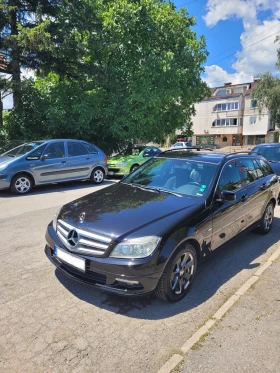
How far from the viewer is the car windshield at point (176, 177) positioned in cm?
388

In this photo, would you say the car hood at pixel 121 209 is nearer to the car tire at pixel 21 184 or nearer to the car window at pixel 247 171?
the car window at pixel 247 171

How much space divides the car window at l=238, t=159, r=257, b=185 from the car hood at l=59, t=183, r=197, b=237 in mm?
Answer: 1544

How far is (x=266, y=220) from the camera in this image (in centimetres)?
536

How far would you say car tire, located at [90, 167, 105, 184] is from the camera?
34.5 ft

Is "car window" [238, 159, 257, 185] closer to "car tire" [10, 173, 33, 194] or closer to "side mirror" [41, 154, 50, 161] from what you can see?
"side mirror" [41, 154, 50, 161]

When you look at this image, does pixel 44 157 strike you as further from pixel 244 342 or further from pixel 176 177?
pixel 244 342

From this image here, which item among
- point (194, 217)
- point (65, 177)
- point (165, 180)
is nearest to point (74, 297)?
point (194, 217)

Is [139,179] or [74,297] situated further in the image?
[139,179]

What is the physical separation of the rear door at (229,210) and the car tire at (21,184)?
635 cm

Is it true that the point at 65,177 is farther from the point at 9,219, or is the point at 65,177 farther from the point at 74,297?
the point at 74,297

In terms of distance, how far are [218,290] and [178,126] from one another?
1716 centimetres

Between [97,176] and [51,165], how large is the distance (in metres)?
2.02

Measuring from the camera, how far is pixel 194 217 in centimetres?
329

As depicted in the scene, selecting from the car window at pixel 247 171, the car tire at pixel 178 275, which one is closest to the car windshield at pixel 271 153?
the car window at pixel 247 171
